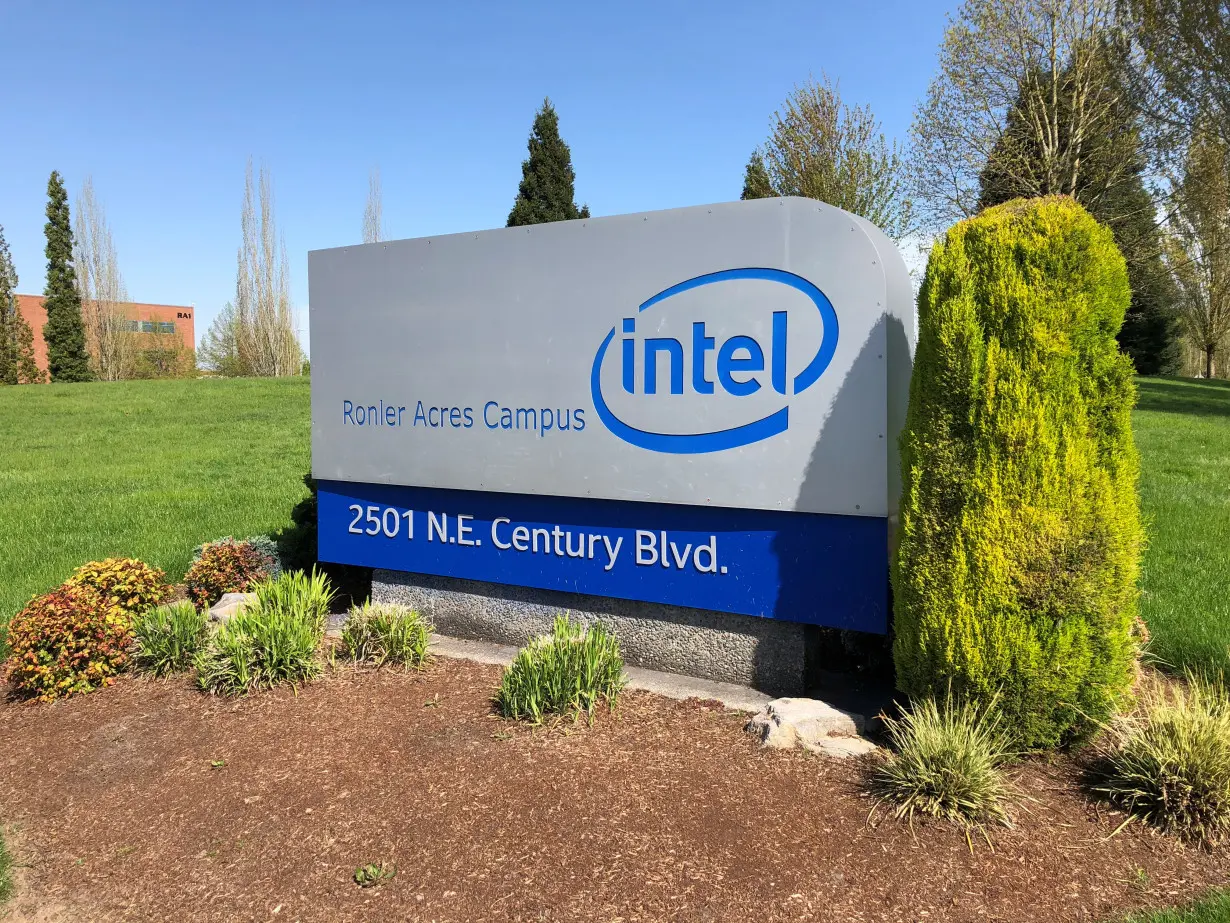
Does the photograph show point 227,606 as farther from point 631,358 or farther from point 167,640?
point 631,358

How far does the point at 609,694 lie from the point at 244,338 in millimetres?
45264

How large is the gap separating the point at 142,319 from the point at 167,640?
70.5 meters

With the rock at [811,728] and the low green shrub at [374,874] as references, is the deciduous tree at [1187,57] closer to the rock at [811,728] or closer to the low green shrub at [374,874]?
the rock at [811,728]

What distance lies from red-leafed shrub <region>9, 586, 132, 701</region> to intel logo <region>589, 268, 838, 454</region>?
129 inches

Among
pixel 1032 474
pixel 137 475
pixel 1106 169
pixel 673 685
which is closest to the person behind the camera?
pixel 1032 474

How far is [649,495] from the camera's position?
4.62 meters

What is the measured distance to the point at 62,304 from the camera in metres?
36.2

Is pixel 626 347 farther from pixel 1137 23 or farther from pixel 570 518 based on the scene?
pixel 1137 23

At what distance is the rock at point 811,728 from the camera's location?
3.75 metres

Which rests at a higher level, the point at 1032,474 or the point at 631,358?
the point at 631,358

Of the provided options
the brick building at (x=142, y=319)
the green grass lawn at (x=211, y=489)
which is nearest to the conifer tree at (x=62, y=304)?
the brick building at (x=142, y=319)

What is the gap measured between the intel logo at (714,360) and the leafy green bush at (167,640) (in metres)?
2.86

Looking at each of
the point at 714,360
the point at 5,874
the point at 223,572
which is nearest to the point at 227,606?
the point at 223,572

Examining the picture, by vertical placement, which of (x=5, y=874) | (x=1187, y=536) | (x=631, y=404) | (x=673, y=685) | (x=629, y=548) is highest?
(x=631, y=404)
